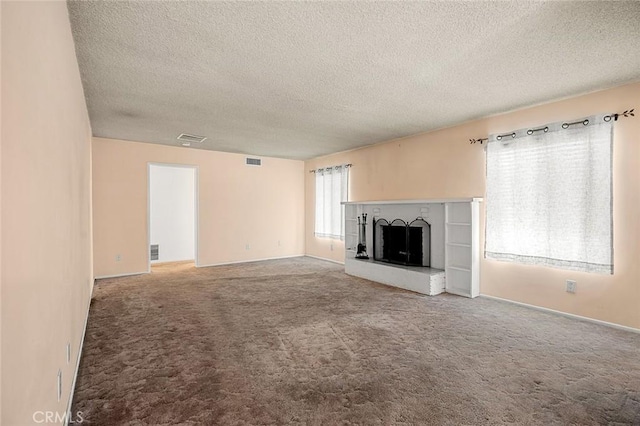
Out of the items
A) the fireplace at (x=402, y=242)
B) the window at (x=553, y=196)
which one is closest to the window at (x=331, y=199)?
the fireplace at (x=402, y=242)

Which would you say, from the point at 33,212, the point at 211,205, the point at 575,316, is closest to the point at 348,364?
the point at 33,212

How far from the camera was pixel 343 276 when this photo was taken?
5891 mm

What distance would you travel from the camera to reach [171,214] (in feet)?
25.7

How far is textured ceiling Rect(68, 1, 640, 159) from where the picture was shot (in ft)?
6.88

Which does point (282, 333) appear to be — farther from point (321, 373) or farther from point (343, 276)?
point (343, 276)

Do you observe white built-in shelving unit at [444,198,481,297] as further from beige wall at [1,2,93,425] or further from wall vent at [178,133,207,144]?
beige wall at [1,2,93,425]

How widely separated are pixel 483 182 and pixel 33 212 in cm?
482

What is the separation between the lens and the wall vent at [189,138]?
5496 mm

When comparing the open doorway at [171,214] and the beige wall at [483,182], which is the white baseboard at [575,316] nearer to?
the beige wall at [483,182]

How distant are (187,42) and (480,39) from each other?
2240 millimetres

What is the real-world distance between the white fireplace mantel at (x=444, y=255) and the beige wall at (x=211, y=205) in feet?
9.92

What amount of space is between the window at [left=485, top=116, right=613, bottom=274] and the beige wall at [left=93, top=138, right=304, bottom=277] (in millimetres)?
4876

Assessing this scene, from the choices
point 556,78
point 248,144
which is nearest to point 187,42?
point 556,78

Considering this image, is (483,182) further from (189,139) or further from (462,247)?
(189,139)
